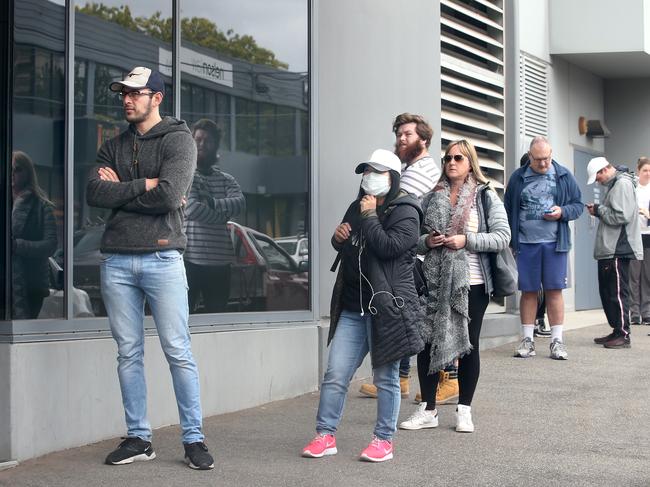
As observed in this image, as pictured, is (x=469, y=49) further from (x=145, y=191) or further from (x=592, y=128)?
(x=145, y=191)

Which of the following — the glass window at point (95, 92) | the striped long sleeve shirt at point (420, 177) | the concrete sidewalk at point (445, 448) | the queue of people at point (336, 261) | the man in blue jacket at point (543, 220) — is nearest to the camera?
the concrete sidewalk at point (445, 448)

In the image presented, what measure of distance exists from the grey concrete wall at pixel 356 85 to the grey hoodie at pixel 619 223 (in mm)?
2305

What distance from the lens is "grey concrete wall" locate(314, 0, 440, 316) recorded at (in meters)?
9.31

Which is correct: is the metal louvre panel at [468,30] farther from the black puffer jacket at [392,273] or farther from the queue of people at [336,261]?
the black puffer jacket at [392,273]

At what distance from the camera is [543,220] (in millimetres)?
10219

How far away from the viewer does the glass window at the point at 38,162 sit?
6.54 m

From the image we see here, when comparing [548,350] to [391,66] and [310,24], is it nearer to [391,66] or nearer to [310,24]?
[391,66]

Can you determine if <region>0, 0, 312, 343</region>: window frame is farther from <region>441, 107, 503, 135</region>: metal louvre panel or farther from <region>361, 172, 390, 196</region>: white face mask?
<region>441, 107, 503, 135</region>: metal louvre panel

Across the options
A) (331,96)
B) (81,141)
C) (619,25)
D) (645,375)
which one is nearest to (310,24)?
(331,96)

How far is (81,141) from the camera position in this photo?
6957 mm

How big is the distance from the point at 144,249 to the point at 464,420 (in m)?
2.40

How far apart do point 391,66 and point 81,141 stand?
3.92 m

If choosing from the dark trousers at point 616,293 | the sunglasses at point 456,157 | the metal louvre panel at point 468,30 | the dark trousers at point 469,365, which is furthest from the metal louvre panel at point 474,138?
the dark trousers at point 469,365

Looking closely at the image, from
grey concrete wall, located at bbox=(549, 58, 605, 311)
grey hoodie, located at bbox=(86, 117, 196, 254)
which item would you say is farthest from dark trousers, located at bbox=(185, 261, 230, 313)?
grey concrete wall, located at bbox=(549, 58, 605, 311)
